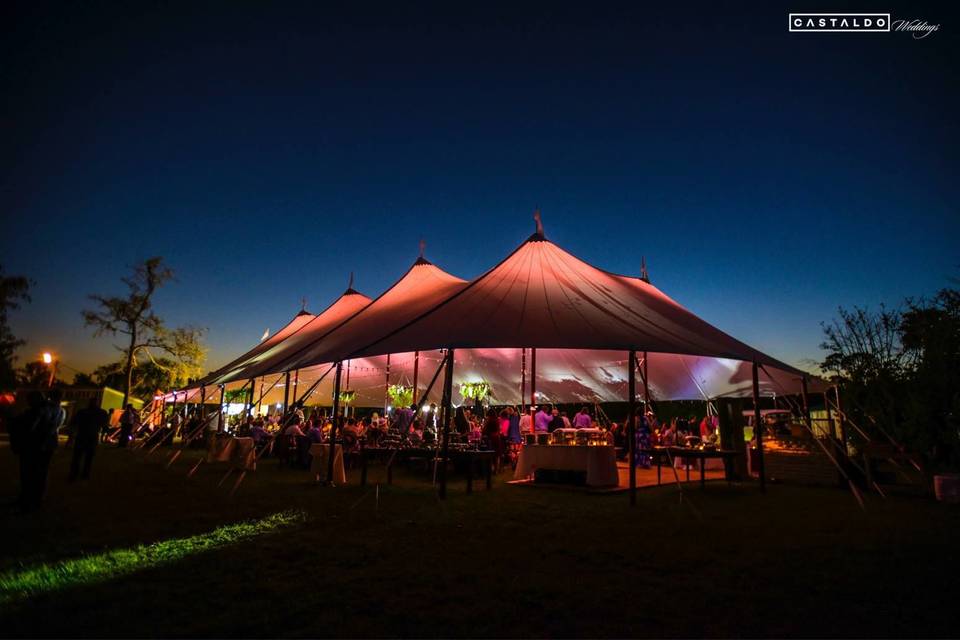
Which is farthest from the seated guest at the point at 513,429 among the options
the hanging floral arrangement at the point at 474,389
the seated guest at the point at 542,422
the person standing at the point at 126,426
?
the person standing at the point at 126,426

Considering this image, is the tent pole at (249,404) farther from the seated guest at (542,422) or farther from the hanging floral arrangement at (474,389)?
the seated guest at (542,422)

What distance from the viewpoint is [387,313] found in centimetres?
927

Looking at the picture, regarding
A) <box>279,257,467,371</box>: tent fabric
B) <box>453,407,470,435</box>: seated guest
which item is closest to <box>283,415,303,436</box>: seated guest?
<box>279,257,467,371</box>: tent fabric

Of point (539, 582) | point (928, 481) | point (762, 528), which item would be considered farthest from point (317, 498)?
point (928, 481)

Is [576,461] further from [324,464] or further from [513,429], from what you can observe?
[513,429]

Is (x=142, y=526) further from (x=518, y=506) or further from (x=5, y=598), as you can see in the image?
(x=518, y=506)

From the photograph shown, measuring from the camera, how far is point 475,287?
27.1 feet

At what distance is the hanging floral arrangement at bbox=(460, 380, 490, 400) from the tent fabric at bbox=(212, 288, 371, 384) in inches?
143

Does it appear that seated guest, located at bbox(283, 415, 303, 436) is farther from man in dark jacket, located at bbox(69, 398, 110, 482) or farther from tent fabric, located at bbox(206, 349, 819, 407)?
man in dark jacket, located at bbox(69, 398, 110, 482)

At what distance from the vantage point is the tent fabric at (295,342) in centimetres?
938

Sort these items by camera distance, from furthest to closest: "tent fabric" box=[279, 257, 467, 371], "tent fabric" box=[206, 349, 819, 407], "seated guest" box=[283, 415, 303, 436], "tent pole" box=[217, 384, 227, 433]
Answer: "seated guest" box=[283, 415, 303, 436]
"tent fabric" box=[206, 349, 819, 407]
"tent pole" box=[217, 384, 227, 433]
"tent fabric" box=[279, 257, 467, 371]

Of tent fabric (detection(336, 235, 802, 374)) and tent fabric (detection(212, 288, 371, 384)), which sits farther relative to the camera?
tent fabric (detection(212, 288, 371, 384))

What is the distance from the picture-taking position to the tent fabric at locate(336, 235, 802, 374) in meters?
6.55

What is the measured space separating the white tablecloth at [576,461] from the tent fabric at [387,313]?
2.86 meters
